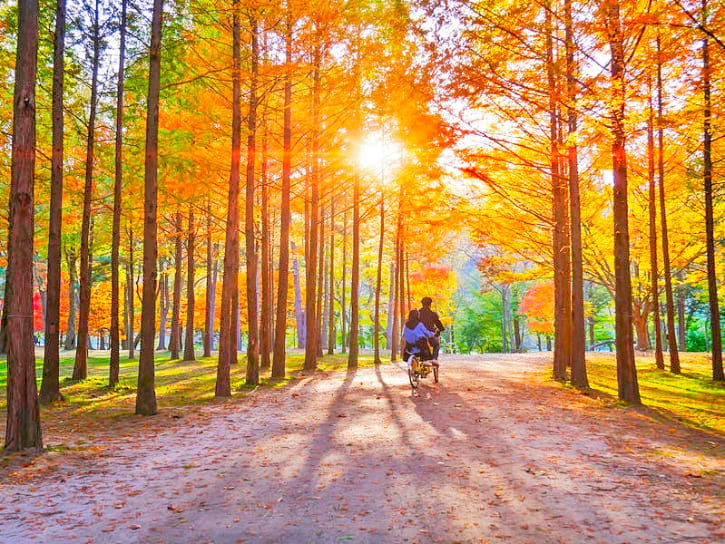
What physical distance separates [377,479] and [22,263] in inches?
196

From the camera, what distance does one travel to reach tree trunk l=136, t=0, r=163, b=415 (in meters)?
9.69

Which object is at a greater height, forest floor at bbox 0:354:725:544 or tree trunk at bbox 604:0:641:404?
tree trunk at bbox 604:0:641:404

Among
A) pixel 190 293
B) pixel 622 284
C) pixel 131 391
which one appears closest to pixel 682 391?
pixel 622 284

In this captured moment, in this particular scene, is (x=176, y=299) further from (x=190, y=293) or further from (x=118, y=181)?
(x=118, y=181)

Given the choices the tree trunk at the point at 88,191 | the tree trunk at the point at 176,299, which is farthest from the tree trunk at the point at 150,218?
the tree trunk at the point at 176,299

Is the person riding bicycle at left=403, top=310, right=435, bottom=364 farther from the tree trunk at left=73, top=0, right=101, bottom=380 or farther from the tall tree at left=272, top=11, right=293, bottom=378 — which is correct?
the tree trunk at left=73, top=0, right=101, bottom=380

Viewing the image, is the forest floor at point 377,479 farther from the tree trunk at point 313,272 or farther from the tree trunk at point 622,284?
the tree trunk at point 313,272

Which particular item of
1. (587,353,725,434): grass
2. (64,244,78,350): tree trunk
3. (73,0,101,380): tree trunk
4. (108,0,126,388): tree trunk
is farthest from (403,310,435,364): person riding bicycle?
(64,244,78,350): tree trunk

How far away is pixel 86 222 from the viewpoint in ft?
44.0

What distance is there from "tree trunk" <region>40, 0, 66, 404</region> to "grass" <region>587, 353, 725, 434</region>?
38.7 ft

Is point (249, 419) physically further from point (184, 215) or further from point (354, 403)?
point (184, 215)

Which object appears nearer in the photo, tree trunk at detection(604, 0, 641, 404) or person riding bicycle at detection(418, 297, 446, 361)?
tree trunk at detection(604, 0, 641, 404)

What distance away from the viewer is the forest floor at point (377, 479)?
4.14 m

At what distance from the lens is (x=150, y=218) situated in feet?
31.8
